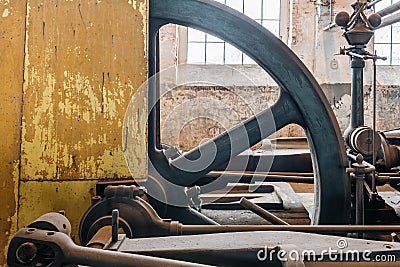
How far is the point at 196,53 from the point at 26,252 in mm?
5495

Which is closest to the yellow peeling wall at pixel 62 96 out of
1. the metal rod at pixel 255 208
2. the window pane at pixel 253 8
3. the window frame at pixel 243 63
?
the metal rod at pixel 255 208

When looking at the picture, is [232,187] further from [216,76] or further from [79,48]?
[216,76]

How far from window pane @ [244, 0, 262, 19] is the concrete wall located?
378 mm

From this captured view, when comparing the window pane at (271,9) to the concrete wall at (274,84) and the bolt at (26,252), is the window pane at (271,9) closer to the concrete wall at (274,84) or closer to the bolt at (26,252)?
the concrete wall at (274,84)

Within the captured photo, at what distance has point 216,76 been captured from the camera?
589 centimetres

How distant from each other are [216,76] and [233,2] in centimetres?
109

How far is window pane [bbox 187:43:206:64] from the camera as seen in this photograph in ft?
19.8

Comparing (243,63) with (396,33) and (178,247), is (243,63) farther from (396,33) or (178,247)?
(178,247)

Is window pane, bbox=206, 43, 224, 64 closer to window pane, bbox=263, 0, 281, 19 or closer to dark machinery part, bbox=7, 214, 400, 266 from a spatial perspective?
window pane, bbox=263, 0, 281, 19

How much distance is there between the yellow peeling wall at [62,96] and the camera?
108 centimetres

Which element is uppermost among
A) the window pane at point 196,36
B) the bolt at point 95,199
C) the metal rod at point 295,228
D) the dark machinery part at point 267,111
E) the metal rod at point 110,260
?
the window pane at point 196,36

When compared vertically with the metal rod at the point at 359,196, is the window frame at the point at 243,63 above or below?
above

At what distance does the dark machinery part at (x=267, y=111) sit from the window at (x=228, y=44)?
4632 millimetres

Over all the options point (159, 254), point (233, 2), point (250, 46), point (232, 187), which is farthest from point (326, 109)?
point (233, 2)
